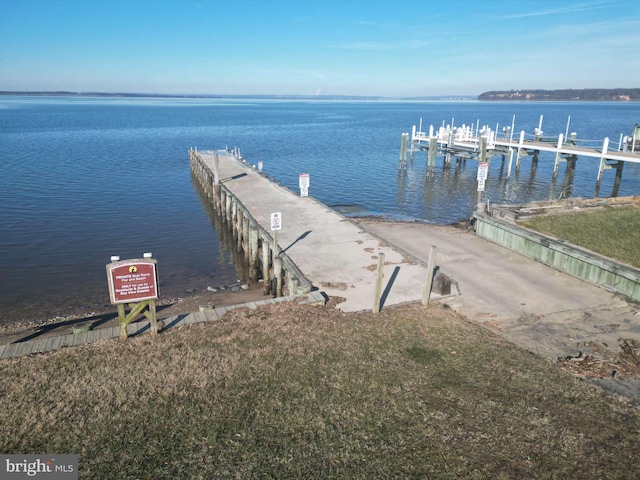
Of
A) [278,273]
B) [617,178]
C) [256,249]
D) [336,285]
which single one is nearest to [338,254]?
[278,273]

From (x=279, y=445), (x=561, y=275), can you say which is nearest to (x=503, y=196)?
(x=561, y=275)

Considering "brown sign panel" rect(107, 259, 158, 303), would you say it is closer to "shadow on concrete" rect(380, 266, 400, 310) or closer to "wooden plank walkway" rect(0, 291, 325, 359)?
"wooden plank walkway" rect(0, 291, 325, 359)

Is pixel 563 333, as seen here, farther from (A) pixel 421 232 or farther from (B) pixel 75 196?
(B) pixel 75 196

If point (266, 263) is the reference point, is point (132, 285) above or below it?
above

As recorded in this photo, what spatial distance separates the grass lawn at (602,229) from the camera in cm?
1603

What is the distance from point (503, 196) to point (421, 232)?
14.8 meters

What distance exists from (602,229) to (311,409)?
16.1 metres

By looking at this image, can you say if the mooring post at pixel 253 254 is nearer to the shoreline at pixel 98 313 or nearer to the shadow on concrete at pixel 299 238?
the shoreline at pixel 98 313

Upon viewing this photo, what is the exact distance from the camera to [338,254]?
14.9 m

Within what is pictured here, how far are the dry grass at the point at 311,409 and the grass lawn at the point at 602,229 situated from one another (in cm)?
883

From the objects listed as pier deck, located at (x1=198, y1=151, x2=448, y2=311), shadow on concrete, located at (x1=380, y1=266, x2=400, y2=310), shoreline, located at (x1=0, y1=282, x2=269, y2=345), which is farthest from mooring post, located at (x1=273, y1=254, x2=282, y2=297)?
shadow on concrete, located at (x1=380, y1=266, x2=400, y2=310)

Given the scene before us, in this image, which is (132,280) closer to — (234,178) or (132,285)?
(132,285)

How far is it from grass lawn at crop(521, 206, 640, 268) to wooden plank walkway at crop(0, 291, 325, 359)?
11295mm

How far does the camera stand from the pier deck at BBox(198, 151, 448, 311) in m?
12.2
